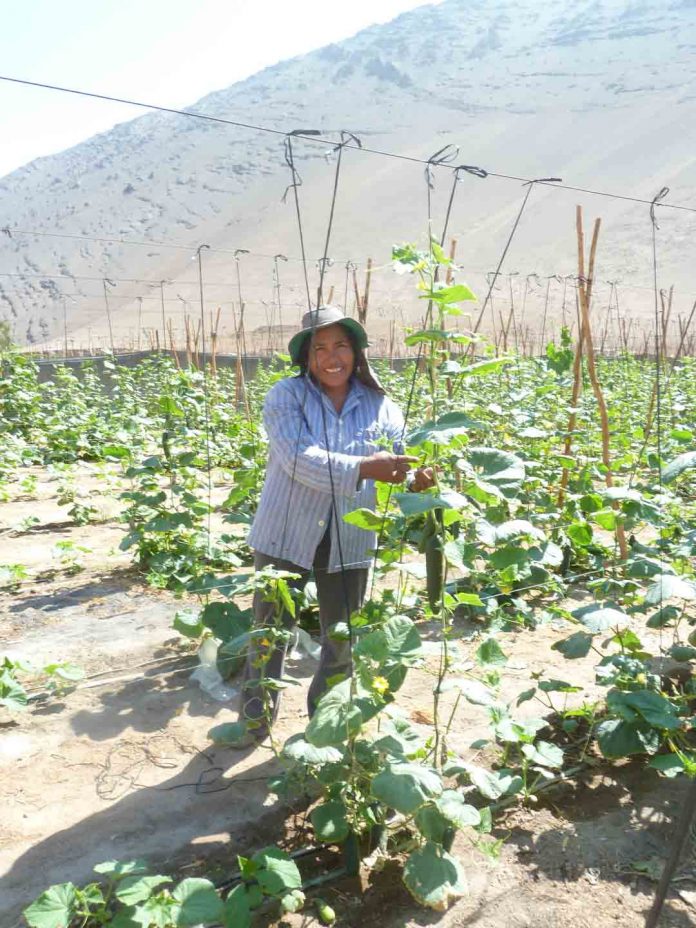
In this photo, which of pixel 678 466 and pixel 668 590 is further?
pixel 668 590

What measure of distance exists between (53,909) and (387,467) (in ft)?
4.14

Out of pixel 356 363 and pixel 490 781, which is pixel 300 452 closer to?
pixel 356 363

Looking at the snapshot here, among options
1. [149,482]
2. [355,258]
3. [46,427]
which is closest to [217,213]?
[355,258]

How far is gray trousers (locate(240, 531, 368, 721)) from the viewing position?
252cm

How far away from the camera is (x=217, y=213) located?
67.3 meters

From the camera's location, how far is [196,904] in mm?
1699

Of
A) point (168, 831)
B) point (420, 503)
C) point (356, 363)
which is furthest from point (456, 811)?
point (356, 363)

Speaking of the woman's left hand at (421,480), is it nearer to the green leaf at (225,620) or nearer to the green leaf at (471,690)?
the green leaf at (471,690)

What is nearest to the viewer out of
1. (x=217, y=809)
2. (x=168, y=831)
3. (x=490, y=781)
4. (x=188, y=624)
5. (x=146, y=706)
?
(x=490, y=781)

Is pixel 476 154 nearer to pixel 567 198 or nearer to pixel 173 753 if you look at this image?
pixel 567 198

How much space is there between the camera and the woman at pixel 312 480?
243cm

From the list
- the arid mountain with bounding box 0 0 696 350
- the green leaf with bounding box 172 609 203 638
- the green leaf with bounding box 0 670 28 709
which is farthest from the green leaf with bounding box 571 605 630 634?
the arid mountain with bounding box 0 0 696 350

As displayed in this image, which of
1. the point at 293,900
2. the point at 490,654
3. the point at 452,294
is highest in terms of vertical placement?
the point at 452,294

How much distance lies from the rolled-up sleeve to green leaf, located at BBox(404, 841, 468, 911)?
96 centimetres
